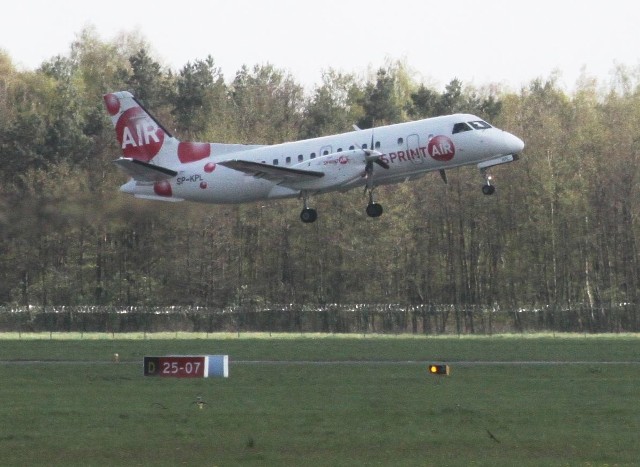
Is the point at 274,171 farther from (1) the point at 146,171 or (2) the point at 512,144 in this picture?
(2) the point at 512,144

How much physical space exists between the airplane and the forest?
46.6ft

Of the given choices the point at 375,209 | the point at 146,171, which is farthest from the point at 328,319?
the point at 375,209

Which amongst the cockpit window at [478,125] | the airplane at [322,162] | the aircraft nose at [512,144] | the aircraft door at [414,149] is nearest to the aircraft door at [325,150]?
the airplane at [322,162]

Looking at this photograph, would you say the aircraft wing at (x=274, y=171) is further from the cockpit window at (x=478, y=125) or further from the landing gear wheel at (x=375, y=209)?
the cockpit window at (x=478, y=125)

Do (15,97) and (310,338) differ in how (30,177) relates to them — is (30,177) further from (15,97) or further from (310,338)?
(15,97)

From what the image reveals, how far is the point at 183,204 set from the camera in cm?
5828

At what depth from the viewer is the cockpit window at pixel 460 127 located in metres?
51.8

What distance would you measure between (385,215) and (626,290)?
1606cm

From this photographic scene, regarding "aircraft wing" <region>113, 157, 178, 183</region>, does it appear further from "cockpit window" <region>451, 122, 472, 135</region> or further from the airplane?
"cockpit window" <region>451, 122, 472, 135</region>
